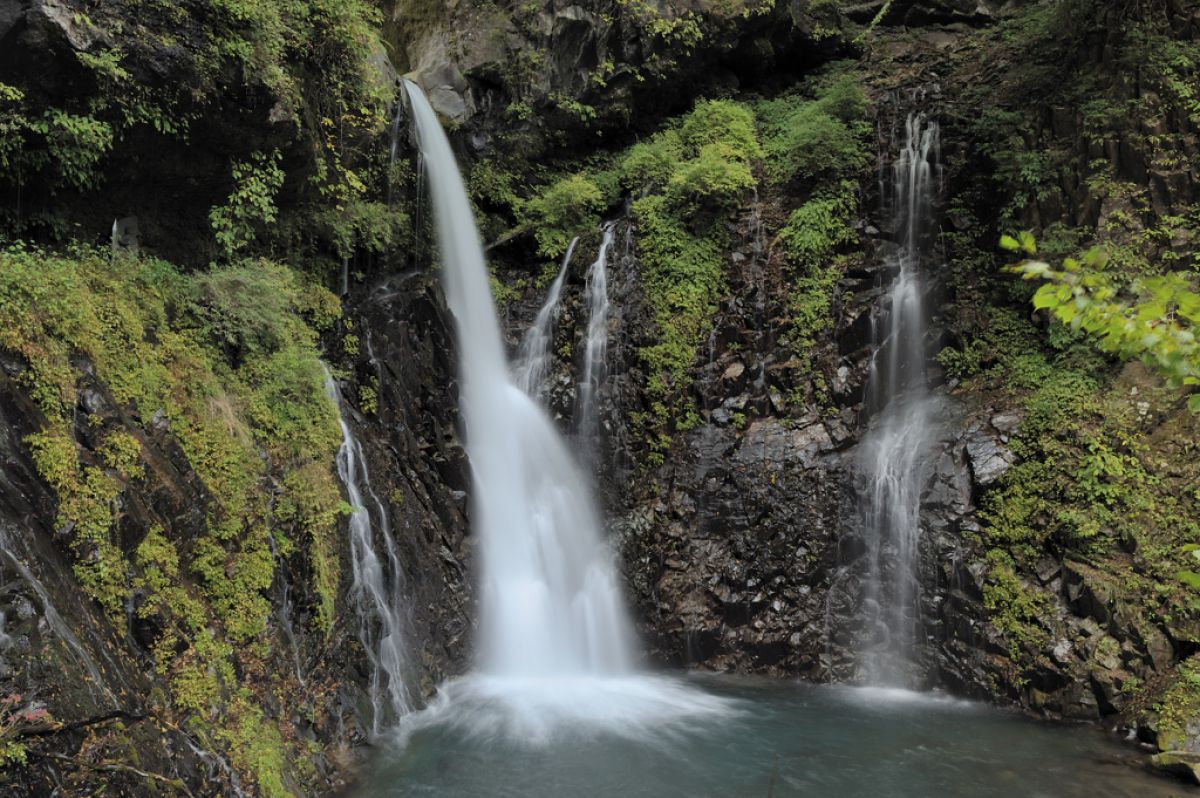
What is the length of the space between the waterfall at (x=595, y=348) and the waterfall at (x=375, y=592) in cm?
440

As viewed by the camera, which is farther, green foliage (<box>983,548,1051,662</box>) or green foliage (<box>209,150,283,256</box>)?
green foliage (<box>983,548,1051,662</box>)

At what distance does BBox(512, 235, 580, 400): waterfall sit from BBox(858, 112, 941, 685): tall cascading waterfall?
5857 mm

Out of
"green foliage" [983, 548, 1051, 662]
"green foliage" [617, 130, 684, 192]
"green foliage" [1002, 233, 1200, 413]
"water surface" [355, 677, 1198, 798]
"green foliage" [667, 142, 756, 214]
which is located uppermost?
"green foliage" [617, 130, 684, 192]

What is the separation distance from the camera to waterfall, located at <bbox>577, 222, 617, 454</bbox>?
41.8ft

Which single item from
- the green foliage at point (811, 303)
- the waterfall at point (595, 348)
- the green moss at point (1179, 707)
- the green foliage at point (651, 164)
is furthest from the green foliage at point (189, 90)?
the green moss at point (1179, 707)

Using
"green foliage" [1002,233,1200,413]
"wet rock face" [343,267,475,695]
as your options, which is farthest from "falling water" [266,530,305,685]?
"green foliage" [1002,233,1200,413]

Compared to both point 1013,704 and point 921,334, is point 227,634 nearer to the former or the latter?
point 1013,704

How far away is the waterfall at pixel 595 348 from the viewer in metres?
12.8

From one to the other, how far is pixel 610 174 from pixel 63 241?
10.8 metres

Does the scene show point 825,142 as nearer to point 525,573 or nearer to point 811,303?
point 811,303

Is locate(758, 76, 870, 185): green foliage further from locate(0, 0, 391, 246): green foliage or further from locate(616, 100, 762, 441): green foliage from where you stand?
locate(0, 0, 391, 246): green foliage

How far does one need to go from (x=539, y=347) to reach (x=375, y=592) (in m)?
6.23

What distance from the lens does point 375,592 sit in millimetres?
8562

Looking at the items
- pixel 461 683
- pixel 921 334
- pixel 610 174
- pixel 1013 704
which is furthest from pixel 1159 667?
pixel 610 174
